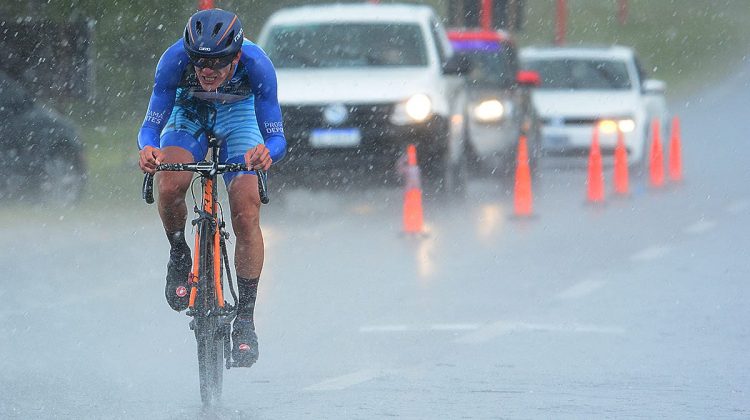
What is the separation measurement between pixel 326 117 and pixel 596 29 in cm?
4670

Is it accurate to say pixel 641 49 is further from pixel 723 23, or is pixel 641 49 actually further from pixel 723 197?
pixel 723 197

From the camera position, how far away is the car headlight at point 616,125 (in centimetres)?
2216

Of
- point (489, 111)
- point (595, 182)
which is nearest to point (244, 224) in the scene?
point (595, 182)

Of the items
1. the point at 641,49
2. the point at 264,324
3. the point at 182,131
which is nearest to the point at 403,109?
the point at 264,324

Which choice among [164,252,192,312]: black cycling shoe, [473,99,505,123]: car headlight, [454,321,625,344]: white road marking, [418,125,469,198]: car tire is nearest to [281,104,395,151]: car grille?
[418,125,469,198]: car tire

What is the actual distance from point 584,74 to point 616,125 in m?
1.38

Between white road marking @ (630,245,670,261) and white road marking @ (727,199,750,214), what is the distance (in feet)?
12.0

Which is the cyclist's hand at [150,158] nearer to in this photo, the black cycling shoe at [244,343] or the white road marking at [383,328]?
the black cycling shoe at [244,343]

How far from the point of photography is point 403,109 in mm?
17438

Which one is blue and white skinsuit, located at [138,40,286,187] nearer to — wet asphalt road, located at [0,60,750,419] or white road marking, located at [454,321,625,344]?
wet asphalt road, located at [0,60,750,419]

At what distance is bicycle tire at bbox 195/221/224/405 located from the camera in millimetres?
7367

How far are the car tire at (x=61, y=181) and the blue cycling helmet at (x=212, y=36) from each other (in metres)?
11.3

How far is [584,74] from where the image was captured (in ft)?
77.0

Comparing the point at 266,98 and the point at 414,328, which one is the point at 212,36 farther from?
the point at 414,328
